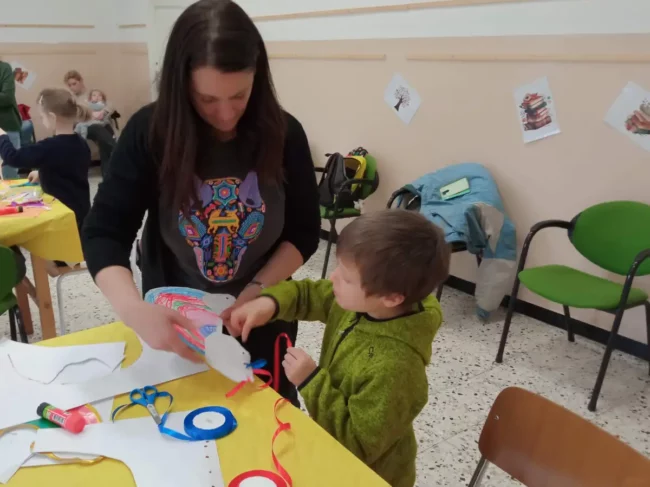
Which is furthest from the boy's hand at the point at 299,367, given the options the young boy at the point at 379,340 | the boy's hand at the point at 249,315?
the boy's hand at the point at 249,315

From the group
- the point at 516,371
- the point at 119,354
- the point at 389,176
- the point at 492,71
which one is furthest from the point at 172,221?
the point at 389,176

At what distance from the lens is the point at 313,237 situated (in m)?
1.42

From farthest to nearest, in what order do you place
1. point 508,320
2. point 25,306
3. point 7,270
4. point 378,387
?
point 25,306, point 508,320, point 7,270, point 378,387

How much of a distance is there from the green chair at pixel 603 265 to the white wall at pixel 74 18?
5773 millimetres

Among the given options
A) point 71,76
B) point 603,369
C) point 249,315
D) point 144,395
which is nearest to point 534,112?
point 603,369

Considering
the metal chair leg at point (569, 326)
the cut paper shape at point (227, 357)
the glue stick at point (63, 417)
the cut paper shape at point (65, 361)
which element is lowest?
the metal chair leg at point (569, 326)

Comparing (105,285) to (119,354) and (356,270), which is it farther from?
(356,270)

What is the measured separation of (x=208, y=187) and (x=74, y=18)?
256 inches

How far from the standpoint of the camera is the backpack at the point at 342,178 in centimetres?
378

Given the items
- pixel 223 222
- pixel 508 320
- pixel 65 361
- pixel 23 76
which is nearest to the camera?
pixel 65 361

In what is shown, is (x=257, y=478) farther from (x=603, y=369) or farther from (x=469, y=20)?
(x=469, y=20)

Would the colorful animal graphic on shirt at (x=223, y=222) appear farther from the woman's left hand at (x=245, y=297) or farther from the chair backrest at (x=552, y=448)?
the chair backrest at (x=552, y=448)

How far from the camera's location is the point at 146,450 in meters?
0.92

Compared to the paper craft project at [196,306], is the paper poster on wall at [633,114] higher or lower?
higher
